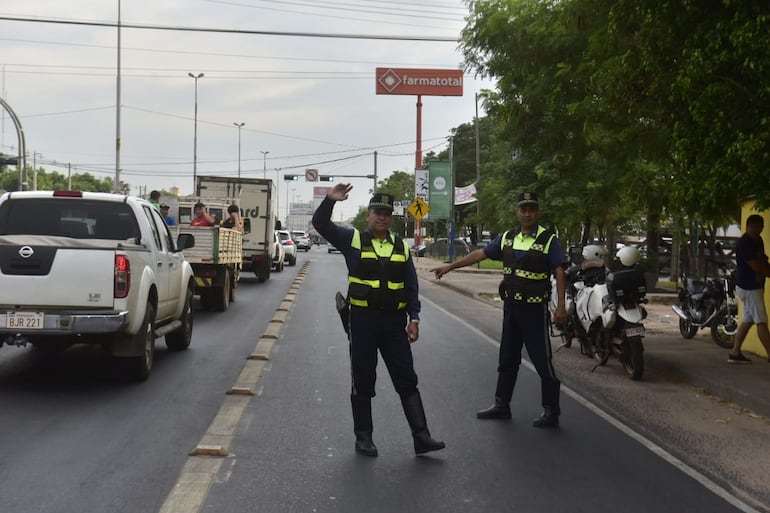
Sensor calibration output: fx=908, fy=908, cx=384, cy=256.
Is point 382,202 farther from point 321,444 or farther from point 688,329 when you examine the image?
point 688,329

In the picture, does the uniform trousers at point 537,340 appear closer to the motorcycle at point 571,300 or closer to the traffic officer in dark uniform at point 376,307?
the traffic officer in dark uniform at point 376,307

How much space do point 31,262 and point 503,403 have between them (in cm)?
431

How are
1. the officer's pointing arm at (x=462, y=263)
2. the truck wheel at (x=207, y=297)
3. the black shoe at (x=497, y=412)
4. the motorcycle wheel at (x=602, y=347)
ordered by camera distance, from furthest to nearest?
the truck wheel at (x=207, y=297) → the motorcycle wheel at (x=602, y=347) → the black shoe at (x=497, y=412) → the officer's pointing arm at (x=462, y=263)

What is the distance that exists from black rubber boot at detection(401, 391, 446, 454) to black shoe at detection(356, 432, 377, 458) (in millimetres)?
287

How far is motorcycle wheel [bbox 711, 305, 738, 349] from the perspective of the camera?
12.3 m

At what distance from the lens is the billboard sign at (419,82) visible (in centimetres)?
6681

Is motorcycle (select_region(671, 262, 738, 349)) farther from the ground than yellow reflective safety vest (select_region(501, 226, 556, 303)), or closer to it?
closer to it

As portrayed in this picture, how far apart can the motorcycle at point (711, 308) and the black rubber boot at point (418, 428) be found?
24.4ft

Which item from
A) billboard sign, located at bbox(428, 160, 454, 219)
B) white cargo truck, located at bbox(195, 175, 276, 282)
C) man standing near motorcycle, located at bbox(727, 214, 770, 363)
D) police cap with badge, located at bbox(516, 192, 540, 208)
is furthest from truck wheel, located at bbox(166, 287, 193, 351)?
billboard sign, located at bbox(428, 160, 454, 219)

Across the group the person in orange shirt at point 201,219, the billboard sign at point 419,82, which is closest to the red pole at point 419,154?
the billboard sign at point 419,82

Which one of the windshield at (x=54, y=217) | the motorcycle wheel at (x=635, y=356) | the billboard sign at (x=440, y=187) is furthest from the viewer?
the billboard sign at (x=440, y=187)

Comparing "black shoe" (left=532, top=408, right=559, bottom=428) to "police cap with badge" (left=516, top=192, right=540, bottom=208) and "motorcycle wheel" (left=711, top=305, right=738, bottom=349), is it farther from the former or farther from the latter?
"motorcycle wheel" (left=711, top=305, right=738, bottom=349)

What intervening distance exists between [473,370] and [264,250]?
17164 mm

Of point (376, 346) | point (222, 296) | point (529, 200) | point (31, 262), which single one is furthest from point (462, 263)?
point (222, 296)
